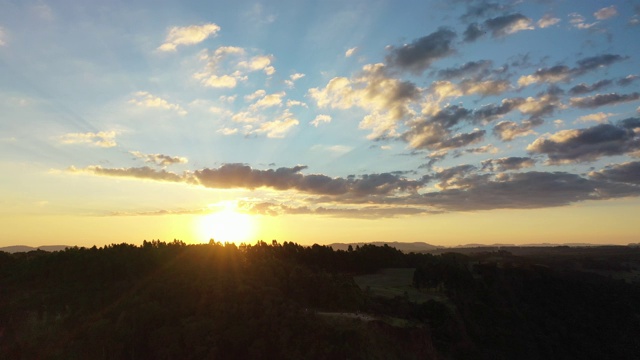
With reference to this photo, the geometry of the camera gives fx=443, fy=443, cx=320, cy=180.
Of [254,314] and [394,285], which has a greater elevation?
[254,314]

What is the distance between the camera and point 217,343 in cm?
3066

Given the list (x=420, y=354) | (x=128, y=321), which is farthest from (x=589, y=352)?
(x=128, y=321)

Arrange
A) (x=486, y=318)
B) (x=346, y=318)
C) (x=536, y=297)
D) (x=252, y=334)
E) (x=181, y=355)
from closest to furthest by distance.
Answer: (x=181, y=355) → (x=252, y=334) → (x=346, y=318) → (x=486, y=318) → (x=536, y=297)

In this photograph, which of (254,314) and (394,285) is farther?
(394,285)

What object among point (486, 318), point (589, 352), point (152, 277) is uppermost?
point (152, 277)

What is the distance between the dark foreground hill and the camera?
31.1 meters

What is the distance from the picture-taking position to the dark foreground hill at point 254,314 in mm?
31078

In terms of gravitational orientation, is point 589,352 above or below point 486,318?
below

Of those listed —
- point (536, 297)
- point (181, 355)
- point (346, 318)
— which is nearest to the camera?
point (181, 355)

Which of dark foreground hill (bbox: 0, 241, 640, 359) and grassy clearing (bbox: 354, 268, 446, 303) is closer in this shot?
dark foreground hill (bbox: 0, 241, 640, 359)

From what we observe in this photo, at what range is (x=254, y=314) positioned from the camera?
34062 millimetres

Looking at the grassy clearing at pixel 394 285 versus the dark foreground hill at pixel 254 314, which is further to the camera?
the grassy clearing at pixel 394 285

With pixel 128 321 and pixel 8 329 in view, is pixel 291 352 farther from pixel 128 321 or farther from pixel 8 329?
pixel 8 329

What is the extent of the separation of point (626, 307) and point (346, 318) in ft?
232
